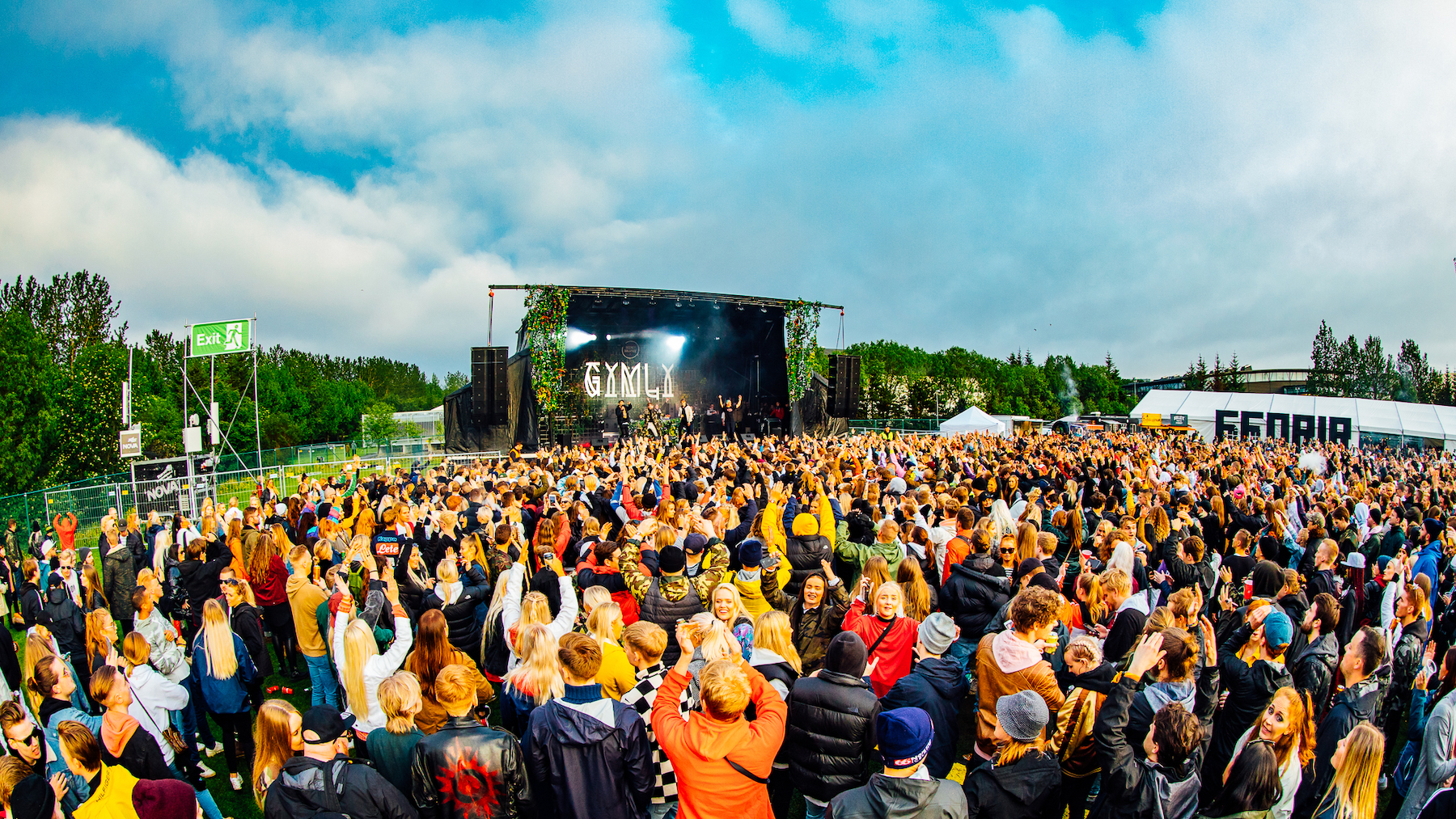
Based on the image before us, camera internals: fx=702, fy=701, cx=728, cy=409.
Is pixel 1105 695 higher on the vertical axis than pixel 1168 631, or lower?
lower

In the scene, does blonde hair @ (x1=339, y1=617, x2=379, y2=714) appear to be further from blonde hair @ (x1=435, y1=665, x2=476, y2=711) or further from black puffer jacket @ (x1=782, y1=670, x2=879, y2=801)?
black puffer jacket @ (x1=782, y1=670, x2=879, y2=801)

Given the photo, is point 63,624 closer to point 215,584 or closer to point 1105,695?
point 215,584

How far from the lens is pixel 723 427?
19.6 m

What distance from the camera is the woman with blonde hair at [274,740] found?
226 cm

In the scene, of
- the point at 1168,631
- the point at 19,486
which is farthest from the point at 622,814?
the point at 19,486

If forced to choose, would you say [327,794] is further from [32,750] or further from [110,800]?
[32,750]

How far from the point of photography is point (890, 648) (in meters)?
3.26

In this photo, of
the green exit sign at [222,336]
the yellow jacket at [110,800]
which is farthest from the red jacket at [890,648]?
the green exit sign at [222,336]

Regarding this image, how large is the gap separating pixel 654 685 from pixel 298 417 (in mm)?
46257

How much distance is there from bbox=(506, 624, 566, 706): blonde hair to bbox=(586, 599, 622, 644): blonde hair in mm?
303

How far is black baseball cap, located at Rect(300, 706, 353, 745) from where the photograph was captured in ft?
7.20

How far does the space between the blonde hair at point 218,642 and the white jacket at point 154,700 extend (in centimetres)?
31

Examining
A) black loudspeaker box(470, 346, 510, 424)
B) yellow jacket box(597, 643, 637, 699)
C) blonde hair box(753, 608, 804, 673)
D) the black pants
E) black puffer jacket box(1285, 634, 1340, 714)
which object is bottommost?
the black pants

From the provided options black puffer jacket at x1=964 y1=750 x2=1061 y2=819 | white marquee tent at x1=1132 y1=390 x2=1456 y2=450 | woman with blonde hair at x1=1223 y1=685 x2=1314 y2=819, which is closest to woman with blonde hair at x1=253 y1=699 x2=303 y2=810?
black puffer jacket at x1=964 y1=750 x2=1061 y2=819
